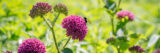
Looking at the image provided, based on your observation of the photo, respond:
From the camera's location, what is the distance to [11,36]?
1.88 metres

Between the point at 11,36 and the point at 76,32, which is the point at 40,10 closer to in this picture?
the point at 76,32

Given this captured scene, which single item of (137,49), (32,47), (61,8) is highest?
(61,8)

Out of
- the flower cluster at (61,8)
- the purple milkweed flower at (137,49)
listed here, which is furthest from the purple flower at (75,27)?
the purple milkweed flower at (137,49)

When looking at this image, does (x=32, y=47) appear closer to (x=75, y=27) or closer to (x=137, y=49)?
(x=75, y=27)

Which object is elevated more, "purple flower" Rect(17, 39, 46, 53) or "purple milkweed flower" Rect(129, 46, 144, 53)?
"purple flower" Rect(17, 39, 46, 53)

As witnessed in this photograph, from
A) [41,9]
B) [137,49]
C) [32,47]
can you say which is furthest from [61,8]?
[137,49]

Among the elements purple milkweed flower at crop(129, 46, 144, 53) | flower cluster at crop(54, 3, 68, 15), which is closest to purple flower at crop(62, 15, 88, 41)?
flower cluster at crop(54, 3, 68, 15)

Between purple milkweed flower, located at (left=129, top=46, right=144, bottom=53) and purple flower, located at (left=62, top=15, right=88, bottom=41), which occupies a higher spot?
purple flower, located at (left=62, top=15, right=88, bottom=41)

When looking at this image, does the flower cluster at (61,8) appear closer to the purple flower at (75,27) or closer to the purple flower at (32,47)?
the purple flower at (75,27)

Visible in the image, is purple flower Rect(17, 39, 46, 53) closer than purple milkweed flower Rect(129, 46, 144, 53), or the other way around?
purple flower Rect(17, 39, 46, 53)

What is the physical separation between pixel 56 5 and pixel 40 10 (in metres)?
0.08

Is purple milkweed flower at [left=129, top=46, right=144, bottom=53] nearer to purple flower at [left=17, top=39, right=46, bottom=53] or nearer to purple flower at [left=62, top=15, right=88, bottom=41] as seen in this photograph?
purple flower at [left=62, top=15, right=88, bottom=41]

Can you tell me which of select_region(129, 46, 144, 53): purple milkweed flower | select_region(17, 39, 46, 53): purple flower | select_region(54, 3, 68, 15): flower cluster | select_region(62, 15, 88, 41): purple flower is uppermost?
select_region(54, 3, 68, 15): flower cluster

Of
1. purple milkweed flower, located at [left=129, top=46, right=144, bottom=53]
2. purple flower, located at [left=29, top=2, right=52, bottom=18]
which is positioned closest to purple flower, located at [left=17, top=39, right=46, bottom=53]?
purple flower, located at [left=29, top=2, right=52, bottom=18]
